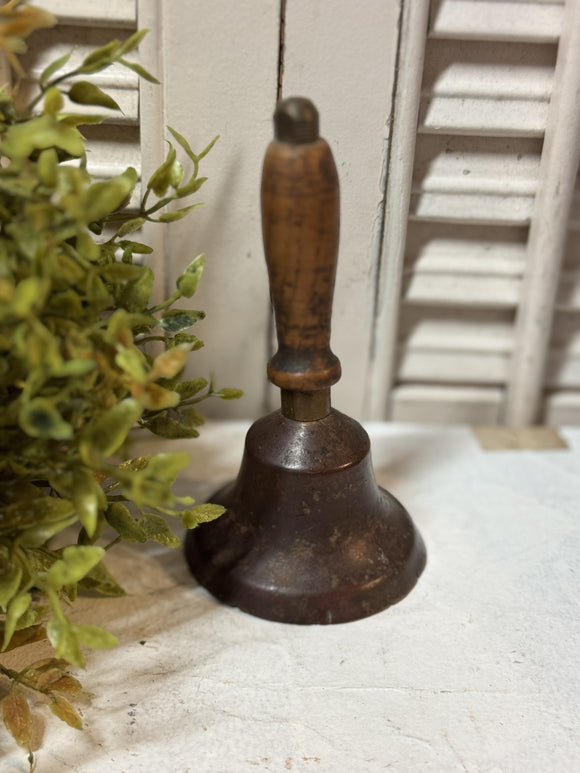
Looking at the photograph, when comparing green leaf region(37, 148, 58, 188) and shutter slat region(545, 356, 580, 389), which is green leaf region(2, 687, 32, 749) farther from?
shutter slat region(545, 356, 580, 389)

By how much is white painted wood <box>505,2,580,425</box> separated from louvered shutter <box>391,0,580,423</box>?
0.4 inches

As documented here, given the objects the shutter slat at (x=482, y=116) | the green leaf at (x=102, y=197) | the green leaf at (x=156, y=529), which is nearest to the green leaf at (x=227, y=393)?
the green leaf at (x=156, y=529)

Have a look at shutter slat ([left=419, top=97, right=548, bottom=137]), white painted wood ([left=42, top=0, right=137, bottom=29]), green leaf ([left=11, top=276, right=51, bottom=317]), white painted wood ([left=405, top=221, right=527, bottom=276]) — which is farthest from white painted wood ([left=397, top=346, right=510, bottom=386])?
green leaf ([left=11, top=276, right=51, bottom=317])

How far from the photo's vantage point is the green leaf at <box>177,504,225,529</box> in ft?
2.16

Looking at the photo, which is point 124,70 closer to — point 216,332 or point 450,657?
point 216,332

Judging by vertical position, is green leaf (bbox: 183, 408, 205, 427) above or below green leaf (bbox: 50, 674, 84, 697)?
above

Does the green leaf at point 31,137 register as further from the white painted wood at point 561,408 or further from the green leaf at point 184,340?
the white painted wood at point 561,408

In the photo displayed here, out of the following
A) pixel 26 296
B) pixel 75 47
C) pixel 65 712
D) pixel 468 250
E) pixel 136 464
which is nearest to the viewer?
pixel 26 296

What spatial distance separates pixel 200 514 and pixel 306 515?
10 centimetres

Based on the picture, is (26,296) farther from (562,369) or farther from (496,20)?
(562,369)

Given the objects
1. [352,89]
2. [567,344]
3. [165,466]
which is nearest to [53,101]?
[165,466]

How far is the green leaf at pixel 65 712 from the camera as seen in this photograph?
1.95ft

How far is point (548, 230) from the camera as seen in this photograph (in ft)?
2.96

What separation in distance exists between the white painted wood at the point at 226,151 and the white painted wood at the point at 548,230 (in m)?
0.28
